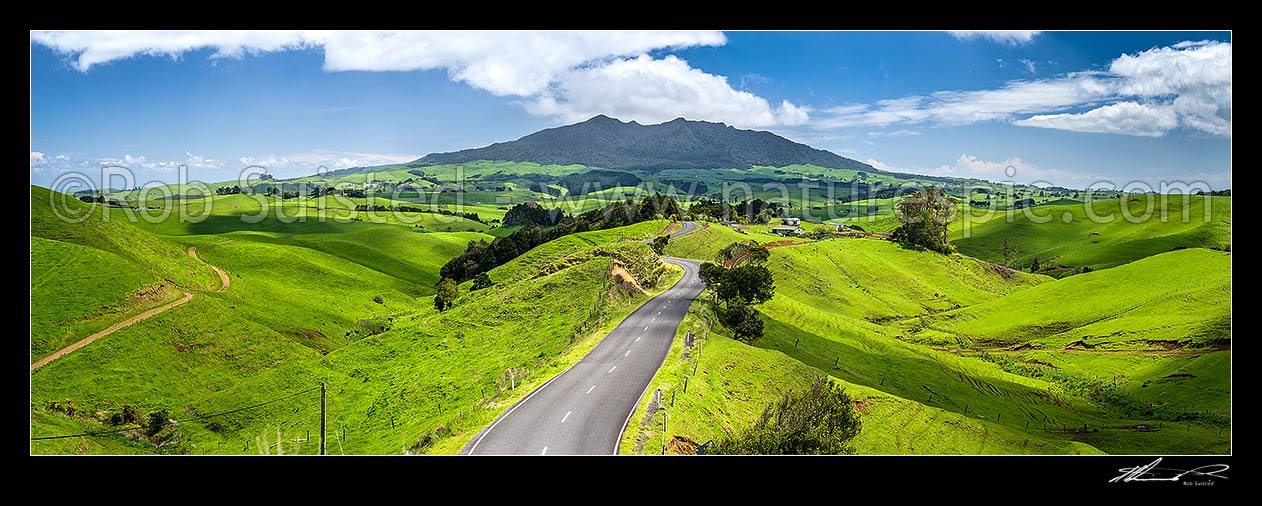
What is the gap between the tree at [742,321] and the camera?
151ft

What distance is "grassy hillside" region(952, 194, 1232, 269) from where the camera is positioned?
127 m

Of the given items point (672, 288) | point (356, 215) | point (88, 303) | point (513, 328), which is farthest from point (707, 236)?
point (356, 215)

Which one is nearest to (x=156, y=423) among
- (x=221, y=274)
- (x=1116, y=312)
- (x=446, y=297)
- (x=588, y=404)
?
(x=588, y=404)

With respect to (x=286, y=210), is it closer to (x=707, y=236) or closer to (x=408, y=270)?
(x=408, y=270)

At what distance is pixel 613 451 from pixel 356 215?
15150 cm

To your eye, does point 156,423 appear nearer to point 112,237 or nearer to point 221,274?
point 112,237

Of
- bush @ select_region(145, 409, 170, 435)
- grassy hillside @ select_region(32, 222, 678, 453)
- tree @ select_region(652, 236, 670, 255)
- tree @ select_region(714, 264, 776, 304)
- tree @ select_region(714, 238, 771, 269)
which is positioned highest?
tree @ select_region(652, 236, 670, 255)

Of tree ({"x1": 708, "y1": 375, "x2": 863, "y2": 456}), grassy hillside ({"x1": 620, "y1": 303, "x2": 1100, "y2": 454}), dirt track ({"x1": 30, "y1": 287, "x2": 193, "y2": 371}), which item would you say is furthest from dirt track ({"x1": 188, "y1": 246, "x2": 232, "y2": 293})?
tree ({"x1": 708, "y1": 375, "x2": 863, "y2": 456})

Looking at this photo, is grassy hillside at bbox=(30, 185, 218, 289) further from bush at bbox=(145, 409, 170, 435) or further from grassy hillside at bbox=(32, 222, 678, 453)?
bush at bbox=(145, 409, 170, 435)

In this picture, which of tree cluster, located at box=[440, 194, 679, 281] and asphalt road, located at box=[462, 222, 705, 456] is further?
tree cluster, located at box=[440, 194, 679, 281]

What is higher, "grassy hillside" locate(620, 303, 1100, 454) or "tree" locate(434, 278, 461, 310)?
"tree" locate(434, 278, 461, 310)

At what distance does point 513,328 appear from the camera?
51344 mm
